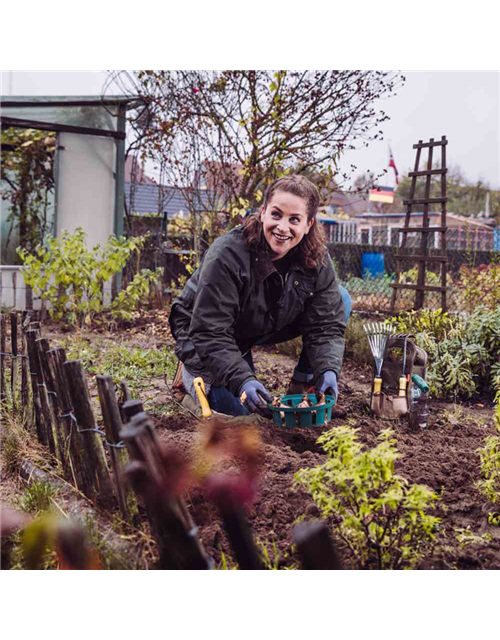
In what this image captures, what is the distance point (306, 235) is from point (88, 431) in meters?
1.56

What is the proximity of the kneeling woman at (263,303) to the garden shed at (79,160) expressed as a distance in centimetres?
462

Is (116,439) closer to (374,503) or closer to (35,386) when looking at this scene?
(374,503)

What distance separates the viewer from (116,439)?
2.07m

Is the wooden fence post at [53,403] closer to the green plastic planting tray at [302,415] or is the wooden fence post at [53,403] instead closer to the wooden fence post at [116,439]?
the wooden fence post at [116,439]

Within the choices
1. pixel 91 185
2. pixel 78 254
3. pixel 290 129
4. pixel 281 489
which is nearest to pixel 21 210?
pixel 91 185

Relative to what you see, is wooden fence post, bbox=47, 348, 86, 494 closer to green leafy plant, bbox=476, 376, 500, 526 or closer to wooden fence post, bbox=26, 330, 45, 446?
wooden fence post, bbox=26, 330, 45, 446

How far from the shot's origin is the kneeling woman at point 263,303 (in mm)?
2979

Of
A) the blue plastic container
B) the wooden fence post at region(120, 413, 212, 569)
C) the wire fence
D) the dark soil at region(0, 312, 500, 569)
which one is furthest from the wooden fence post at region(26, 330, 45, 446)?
the blue plastic container

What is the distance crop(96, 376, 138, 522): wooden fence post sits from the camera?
2.00m

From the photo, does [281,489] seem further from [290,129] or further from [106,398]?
[290,129]

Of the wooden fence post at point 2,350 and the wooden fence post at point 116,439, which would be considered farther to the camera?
the wooden fence post at point 2,350

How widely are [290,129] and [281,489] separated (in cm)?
456

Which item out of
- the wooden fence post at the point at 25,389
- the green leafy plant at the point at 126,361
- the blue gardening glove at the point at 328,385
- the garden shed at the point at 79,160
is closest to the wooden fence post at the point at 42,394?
the wooden fence post at the point at 25,389

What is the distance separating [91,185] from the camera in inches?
305
